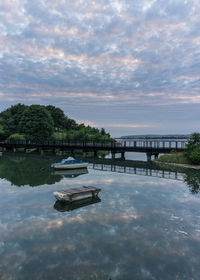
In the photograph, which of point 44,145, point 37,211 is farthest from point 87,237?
point 44,145

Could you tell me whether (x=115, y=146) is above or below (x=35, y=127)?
below

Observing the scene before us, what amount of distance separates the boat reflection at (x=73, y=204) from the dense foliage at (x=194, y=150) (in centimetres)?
2795

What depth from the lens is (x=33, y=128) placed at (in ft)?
275

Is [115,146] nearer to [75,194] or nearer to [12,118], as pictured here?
→ [75,194]

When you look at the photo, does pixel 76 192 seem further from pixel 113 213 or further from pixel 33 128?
pixel 33 128

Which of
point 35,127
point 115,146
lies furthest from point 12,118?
point 115,146

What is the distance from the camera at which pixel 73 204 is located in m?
18.9

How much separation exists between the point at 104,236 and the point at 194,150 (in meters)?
35.1

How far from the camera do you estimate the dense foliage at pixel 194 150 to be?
131 feet

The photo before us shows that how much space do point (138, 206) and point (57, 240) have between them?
8502 mm

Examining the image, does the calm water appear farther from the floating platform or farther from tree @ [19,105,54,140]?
tree @ [19,105,54,140]

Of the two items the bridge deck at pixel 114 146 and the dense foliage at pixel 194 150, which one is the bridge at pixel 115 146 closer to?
the bridge deck at pixel 114 146

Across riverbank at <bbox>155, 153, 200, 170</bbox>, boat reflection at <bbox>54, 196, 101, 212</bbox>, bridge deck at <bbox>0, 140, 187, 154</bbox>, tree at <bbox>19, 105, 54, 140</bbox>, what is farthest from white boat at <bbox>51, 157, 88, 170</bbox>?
tree at <bbox>19, 105, 54, 140</bbox>

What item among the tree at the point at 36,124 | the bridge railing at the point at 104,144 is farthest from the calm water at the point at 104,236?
the tree at the point at 36,124
